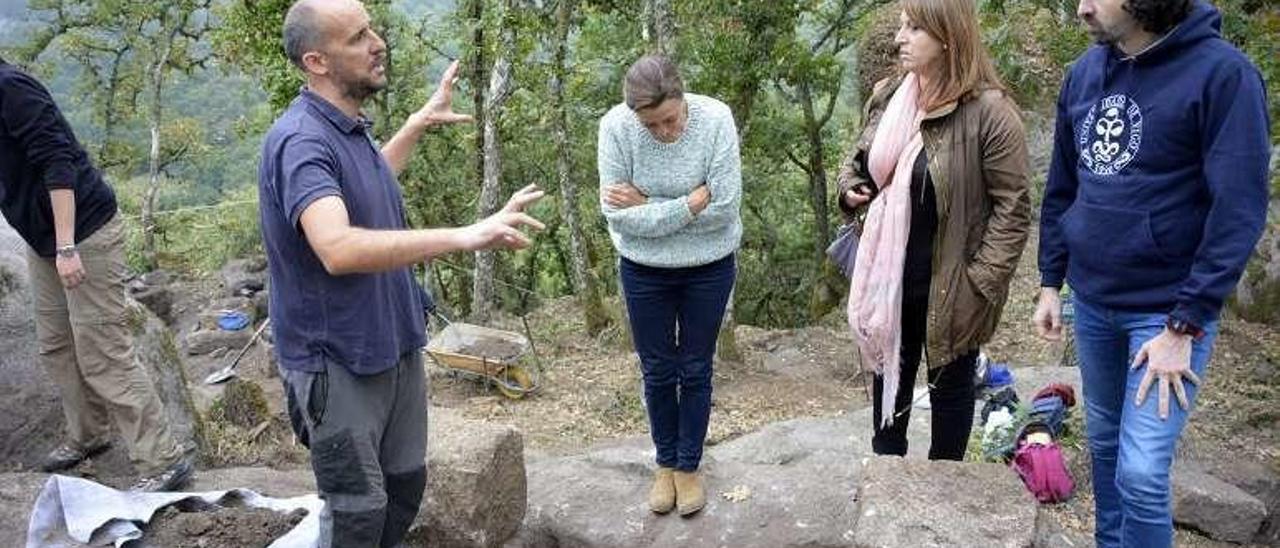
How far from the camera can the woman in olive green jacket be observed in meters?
3.06

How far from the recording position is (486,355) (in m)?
8.27

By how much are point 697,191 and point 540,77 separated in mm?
6024

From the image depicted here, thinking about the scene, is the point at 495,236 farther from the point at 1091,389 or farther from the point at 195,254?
the point at 195,254

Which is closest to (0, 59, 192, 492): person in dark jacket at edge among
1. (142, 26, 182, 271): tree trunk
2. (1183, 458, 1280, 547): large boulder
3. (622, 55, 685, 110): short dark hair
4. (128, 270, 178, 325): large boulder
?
(622, 55, 685, 110): short dark hair

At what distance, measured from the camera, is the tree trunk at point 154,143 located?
17766 millimetres

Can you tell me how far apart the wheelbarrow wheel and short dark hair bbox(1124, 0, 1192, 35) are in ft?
21.0

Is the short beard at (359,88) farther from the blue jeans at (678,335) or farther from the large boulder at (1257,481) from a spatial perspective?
the large boulder at (1257,481)

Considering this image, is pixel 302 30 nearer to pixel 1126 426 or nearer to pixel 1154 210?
pixel 1154 210

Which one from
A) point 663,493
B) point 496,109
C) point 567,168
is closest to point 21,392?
point 663,493

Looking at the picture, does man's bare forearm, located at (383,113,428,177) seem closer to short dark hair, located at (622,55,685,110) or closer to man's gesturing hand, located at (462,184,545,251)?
short dark hair, located at (622,55,685,110)

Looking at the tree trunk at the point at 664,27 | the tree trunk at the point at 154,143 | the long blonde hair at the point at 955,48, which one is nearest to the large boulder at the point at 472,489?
the long blonde hair at the point at 955,48

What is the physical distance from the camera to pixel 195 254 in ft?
→ 69.8

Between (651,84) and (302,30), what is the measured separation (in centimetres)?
115

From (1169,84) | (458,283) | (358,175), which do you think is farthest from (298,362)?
(458,283)
